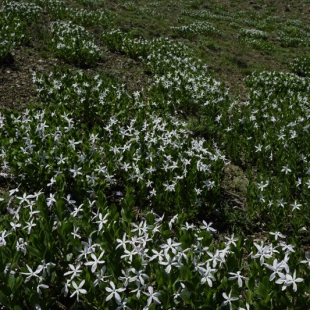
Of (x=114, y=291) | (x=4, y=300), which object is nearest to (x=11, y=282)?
(x=4, y=300)

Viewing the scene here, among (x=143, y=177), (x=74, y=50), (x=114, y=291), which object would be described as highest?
(x=114, y=291)

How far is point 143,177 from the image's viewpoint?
563 centimetres

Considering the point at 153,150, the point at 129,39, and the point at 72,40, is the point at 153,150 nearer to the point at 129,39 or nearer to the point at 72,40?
the point at 72,40

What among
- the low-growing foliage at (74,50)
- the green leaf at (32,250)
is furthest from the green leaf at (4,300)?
the low-growing foliage at (74,50)

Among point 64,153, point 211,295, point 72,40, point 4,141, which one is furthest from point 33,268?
point 72,40

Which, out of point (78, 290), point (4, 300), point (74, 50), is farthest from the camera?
point (74, 50)

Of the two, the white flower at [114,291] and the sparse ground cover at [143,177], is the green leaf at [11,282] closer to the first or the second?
the sparse ground cover at [143,177]

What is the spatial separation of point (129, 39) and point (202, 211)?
10504 millimetres

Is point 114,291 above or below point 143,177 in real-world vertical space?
above

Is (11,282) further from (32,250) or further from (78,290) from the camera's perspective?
(78,290)

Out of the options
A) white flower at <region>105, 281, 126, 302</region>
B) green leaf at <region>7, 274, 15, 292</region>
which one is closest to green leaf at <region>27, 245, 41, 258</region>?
green leaf at <region>7, 274, 15, 292</region>

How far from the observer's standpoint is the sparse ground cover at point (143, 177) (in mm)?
3125

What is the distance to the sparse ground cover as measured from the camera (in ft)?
10.3

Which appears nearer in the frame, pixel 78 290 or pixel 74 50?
pixel 78 290
